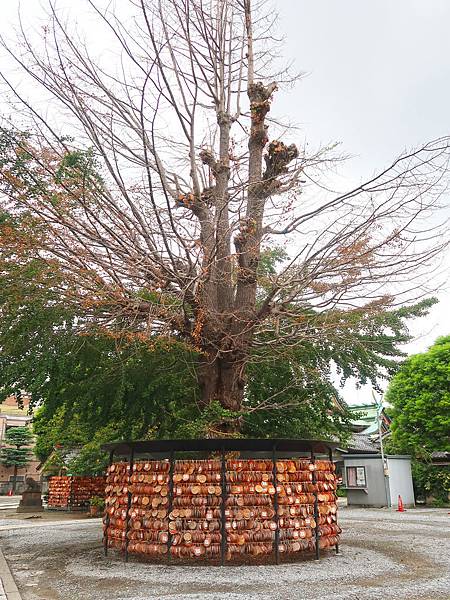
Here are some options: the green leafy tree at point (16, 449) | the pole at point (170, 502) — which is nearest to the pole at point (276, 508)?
the pole at point (170, 502)

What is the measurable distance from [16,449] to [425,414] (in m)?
35.8

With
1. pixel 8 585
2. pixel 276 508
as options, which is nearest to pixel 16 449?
pixel 8 585

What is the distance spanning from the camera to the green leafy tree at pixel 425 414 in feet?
83.3

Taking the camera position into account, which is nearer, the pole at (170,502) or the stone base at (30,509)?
the pole at (170,502)

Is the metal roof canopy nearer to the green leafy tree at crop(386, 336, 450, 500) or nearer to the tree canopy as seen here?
the green leafy tree at crop(386, 336, 450, 500)

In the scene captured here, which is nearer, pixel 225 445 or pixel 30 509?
pixel 225 445

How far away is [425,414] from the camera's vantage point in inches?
1024

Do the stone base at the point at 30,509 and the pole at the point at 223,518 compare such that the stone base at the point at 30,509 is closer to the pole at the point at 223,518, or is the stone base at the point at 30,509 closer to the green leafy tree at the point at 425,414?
the green leafy tree at the point at 425,414

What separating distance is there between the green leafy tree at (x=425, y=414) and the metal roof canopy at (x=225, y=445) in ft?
55.1

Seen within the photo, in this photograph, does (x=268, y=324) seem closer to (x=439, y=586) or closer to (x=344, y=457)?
(x=439, y=586)

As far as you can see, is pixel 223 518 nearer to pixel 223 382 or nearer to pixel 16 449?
pixel 223 382

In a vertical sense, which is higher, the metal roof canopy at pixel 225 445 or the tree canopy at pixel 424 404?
the tree canopy at pixel 424 404

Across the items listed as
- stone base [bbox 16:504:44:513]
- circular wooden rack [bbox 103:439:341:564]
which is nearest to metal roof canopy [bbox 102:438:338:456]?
circular wooden rack [bbox 103:439:341:564]

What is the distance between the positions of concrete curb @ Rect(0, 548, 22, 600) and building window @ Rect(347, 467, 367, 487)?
1957 cm
